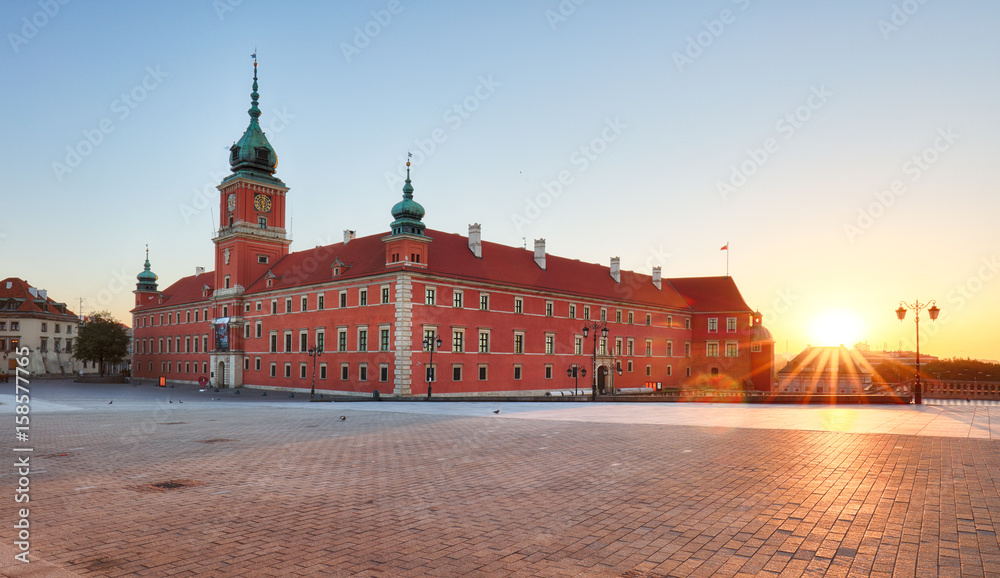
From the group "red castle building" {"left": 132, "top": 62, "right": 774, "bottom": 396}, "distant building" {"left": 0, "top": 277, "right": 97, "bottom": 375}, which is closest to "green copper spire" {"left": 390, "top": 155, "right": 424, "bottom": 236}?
"red castle building" {"left": 132, "top": 62, "right": 774, "bottom": 396}

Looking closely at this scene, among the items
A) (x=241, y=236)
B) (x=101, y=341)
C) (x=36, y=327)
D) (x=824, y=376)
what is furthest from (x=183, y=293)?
(x=824, y=376)

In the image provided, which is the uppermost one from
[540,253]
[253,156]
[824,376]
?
[253,156]

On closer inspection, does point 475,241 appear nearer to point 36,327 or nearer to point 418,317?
point 418,317

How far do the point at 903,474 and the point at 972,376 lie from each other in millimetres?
59575

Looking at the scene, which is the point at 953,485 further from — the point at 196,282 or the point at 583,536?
the point at 196,282

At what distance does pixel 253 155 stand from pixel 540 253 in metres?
29.2

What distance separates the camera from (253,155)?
204 feet

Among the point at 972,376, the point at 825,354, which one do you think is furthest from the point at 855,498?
the point at 825,354

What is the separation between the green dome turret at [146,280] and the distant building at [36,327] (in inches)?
713

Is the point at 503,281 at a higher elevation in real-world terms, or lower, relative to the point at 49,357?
higher

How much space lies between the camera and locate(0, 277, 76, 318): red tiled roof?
9362cm

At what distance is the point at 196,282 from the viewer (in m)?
78.2

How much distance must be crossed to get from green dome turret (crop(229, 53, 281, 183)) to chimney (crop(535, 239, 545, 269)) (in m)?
26.3

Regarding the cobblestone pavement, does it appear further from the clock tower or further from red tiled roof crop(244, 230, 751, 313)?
the clock tower
